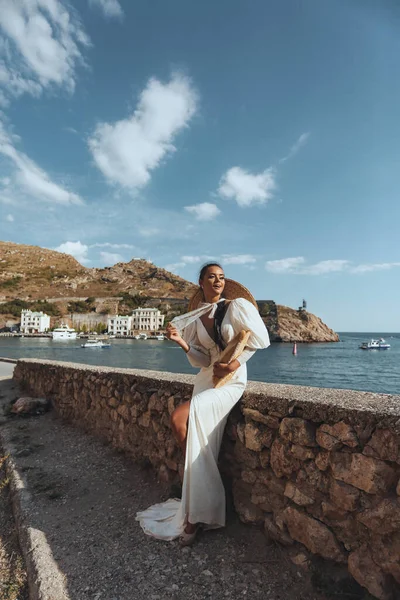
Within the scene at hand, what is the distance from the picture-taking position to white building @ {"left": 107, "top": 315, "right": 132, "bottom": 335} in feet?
397

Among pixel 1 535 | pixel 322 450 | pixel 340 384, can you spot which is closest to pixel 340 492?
pixel 322 450

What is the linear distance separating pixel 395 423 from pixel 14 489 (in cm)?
375

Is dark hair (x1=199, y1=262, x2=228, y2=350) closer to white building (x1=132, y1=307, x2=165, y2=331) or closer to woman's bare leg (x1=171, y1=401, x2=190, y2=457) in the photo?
woman's bare leg (x1=171, y1=401, x2=190, y2=457)

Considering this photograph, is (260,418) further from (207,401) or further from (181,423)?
(181,423)

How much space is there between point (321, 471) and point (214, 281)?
169cm

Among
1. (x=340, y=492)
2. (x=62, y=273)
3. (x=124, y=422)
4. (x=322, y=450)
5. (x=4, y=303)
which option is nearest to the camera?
(x=340, y=492)

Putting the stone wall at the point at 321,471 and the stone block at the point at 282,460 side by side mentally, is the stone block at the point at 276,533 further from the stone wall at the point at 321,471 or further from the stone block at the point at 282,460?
the stone block at the point at 282,460

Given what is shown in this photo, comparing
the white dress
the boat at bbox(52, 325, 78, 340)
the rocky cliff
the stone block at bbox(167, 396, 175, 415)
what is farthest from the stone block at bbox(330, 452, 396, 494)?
the rocky cliff

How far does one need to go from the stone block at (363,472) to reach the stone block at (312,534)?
1.24ft

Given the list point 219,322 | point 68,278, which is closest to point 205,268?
point 219,322

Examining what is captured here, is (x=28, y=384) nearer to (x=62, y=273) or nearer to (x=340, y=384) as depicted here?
(x=340, y=384)

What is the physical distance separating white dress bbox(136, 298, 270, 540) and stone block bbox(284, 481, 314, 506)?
54cm

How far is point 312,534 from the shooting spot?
2.22 meters

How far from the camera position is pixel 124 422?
453cm
